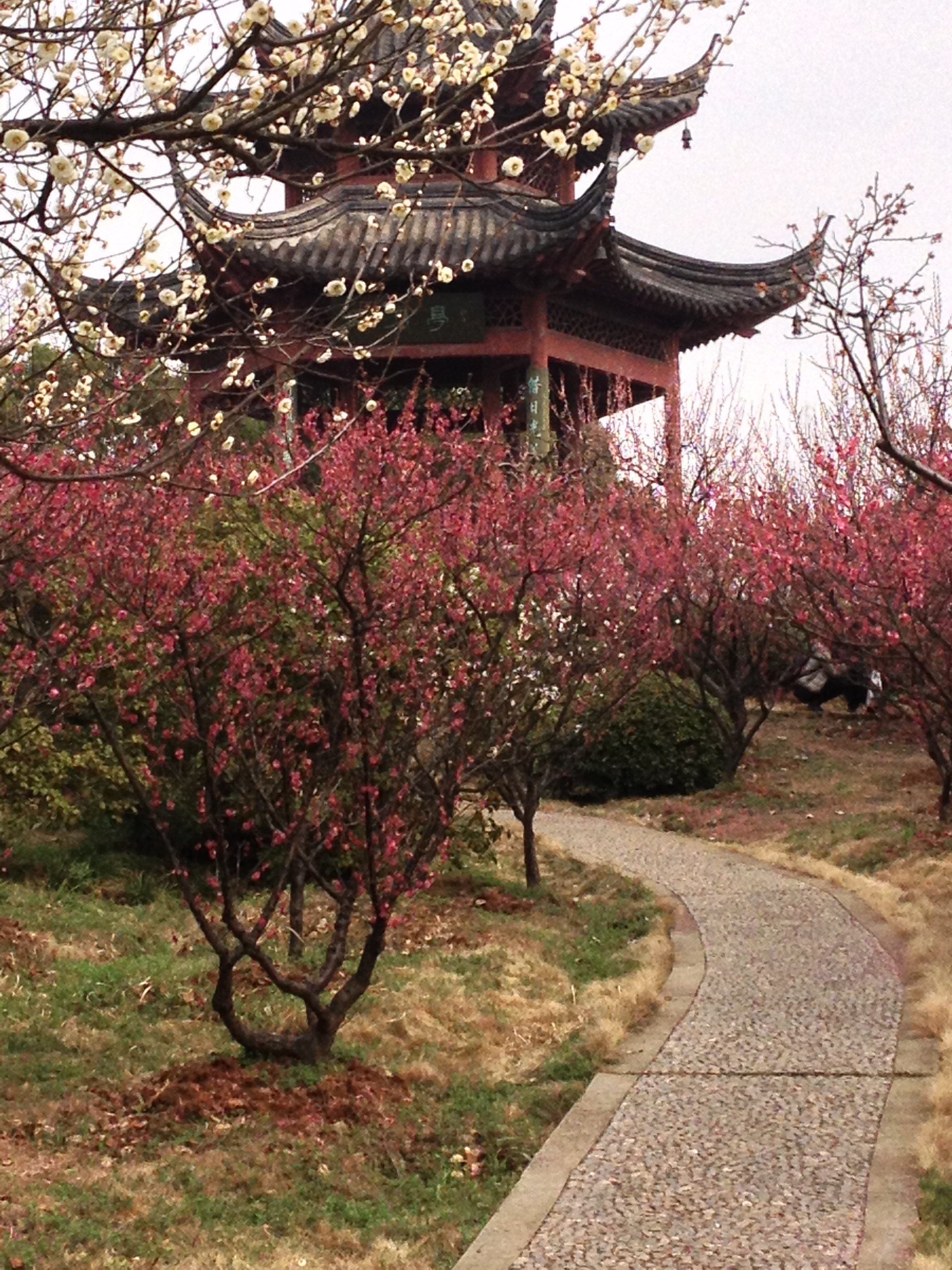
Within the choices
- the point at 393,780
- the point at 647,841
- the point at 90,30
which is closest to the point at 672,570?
the point at 647,841

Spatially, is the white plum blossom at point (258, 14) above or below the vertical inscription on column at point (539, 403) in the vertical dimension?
below

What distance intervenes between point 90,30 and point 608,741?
1452 centimetres

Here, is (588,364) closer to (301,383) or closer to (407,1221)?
(301,383)

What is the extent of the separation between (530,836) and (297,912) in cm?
311

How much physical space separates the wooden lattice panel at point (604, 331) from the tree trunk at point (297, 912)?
43.5 ft

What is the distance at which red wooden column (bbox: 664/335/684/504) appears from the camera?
74.6 feet

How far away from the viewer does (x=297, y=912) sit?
30.4ft

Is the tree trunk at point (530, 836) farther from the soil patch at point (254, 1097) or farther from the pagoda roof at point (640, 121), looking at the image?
the pagoda roof at point (640, 121)

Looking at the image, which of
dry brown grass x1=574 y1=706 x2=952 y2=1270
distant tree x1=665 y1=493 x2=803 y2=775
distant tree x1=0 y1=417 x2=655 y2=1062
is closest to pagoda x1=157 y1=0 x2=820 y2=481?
distant tree x1=665 y1=493 x2=803 y2=775

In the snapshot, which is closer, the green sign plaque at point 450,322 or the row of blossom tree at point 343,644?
the row of blossom tree at point 343,644

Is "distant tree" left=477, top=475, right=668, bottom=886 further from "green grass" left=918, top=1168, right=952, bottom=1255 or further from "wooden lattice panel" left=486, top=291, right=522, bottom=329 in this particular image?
"wooden lattice panel" left=486, top=291, right=522, bottom=329

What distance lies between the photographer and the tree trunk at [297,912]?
9.02m

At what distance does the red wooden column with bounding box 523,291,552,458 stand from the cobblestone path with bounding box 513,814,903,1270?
1075 centimetres

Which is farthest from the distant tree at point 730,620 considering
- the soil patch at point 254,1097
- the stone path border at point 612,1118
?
the soil patch at point 254,1097
